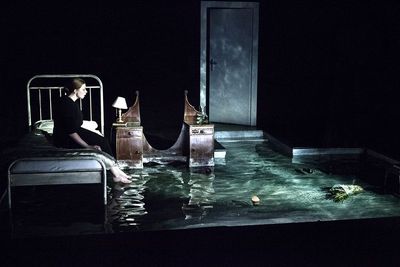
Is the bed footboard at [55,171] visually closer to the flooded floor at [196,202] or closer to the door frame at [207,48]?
the flooded floor at [196,202]

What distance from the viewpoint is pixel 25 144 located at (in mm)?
6609

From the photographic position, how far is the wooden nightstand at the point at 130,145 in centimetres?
763

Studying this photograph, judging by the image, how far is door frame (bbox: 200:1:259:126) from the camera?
33.5ft

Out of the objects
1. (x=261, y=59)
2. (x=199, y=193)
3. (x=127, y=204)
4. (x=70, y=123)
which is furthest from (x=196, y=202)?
(x=261, y=59)

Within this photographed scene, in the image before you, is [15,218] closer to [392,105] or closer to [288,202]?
[288,202]

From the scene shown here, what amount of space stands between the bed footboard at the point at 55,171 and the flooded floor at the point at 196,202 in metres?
0.27

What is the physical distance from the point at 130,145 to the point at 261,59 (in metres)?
3.64

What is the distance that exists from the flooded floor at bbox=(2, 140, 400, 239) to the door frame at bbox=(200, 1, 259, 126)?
8.76ft

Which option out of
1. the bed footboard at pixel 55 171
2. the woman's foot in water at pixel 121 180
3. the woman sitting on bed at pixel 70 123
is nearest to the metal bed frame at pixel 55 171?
the bed footboard at pixel 55 171

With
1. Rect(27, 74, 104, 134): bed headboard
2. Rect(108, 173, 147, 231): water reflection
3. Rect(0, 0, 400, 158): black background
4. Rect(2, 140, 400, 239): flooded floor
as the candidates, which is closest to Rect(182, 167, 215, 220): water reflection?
Rect(2, 140, 400, 239): flooded floor

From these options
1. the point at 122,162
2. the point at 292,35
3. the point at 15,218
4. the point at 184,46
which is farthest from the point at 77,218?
the point at 292,35

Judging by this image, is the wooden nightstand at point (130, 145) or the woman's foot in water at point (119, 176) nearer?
the woman's foot in water at point (119, 176)

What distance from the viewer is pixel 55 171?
597cm

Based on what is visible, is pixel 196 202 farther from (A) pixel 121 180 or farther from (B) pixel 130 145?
(B) pixel 130 145
